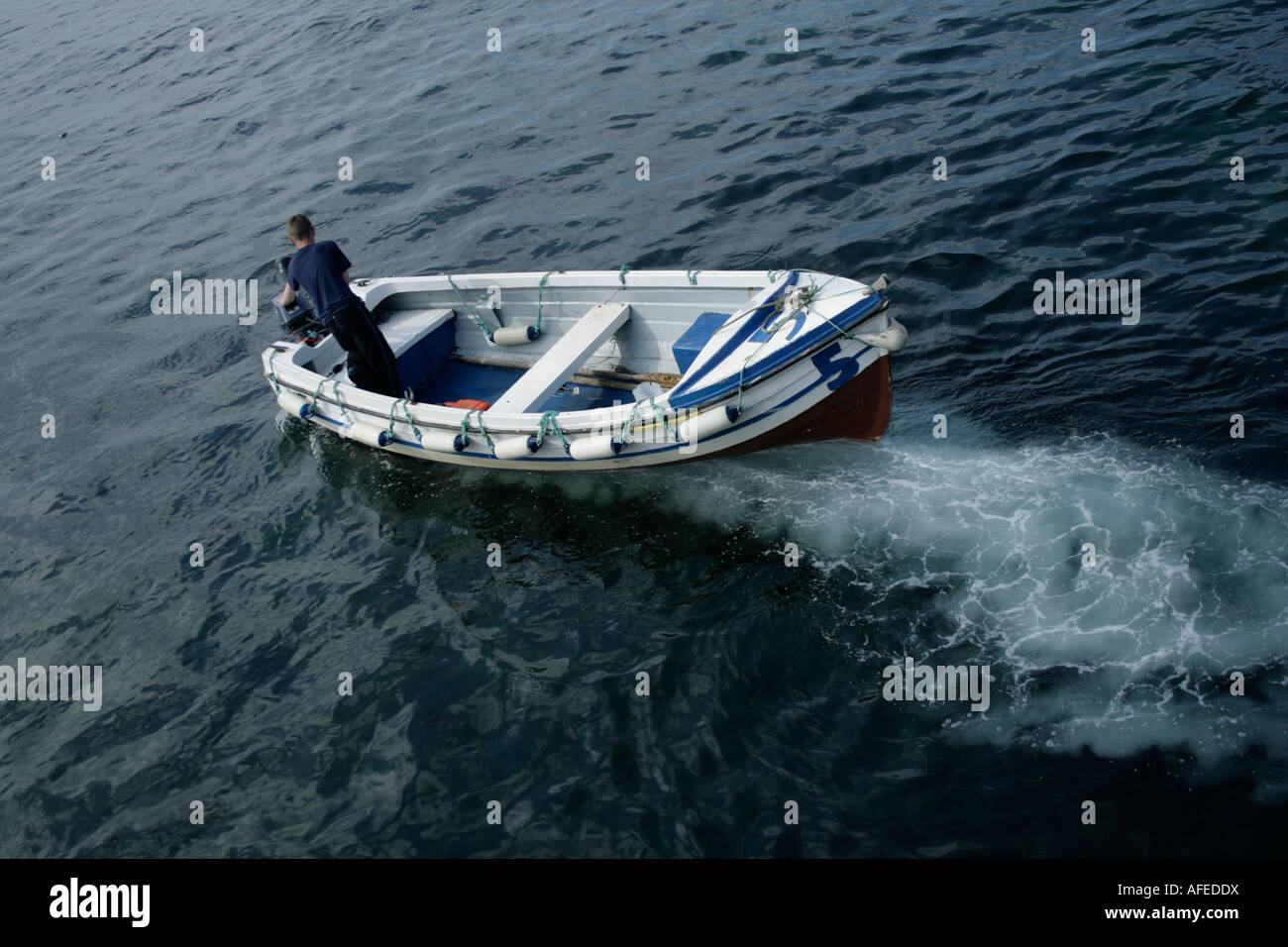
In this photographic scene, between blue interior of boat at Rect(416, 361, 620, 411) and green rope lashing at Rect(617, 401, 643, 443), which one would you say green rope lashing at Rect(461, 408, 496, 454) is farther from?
green rope lashing at Rect(617, 401, 643, 443)

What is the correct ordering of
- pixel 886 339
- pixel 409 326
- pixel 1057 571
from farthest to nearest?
1. pixel 409 326
2. pixel 886 339
3. pixel 1057 571

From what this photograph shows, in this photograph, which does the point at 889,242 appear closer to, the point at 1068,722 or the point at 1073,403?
the point at 1073,403

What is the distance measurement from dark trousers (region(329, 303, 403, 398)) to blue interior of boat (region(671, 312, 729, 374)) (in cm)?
357

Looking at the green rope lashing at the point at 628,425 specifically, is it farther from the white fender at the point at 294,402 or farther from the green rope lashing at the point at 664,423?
the white fender at the point at 294,402

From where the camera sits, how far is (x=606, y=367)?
37.7ft

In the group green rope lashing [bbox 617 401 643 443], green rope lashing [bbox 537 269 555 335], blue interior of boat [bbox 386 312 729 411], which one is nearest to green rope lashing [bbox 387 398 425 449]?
blue interior of boat [bbox 386 312 729 411]

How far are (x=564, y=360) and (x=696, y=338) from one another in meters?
1.51

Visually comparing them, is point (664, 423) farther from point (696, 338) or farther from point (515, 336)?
point (515, 336)

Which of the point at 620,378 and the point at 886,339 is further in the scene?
the point at 620,378

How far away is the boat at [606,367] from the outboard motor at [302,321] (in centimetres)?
2

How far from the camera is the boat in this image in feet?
29.3

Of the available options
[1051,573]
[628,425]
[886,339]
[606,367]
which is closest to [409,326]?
[606,367]

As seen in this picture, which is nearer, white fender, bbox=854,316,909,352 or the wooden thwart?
white fender, bbox=854,316,909,352

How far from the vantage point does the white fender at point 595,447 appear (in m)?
9.29
